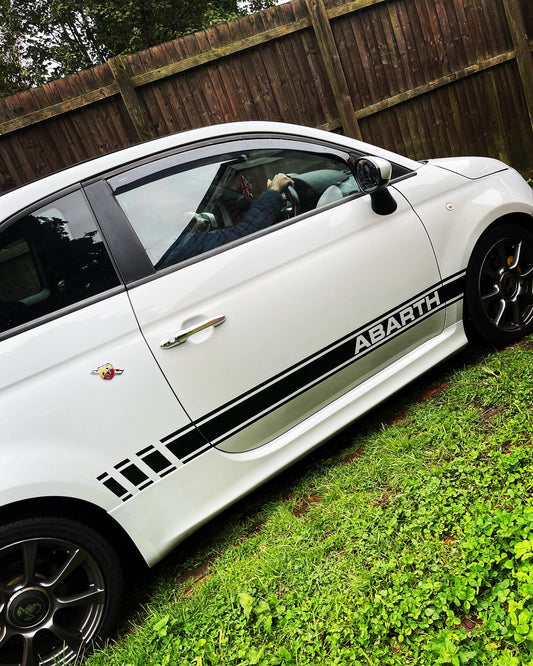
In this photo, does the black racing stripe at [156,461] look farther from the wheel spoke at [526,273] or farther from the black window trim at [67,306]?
the wheel spoke at [526,273]

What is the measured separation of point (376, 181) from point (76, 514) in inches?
78.6

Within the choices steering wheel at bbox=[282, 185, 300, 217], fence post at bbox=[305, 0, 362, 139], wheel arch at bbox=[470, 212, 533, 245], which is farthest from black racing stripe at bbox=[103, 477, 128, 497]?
fence post at bbox=[305, 0, 362, 139]

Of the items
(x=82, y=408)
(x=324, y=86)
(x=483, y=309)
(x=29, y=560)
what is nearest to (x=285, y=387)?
(x=82, y=408)

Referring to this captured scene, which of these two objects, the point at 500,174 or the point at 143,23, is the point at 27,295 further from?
the point at 143,23

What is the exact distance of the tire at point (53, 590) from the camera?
1.82m

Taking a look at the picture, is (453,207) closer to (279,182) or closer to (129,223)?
(279,182)

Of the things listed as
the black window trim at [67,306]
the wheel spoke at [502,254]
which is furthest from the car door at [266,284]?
the wheel spoke at [502,254]

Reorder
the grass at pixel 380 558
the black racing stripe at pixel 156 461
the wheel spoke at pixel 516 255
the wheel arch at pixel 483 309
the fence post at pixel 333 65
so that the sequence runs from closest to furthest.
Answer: the grass at pixel 380 558
the black racing stripe at pixel 156 461
the wheel arch at pixel 483 309
the wheel spoke at pixel 516 255
the fence post at pixel 333 65

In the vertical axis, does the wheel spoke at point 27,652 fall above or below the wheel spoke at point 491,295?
below

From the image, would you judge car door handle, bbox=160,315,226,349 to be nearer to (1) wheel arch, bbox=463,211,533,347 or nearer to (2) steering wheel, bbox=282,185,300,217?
(2) steering wheel, bbox=282,185,300,217

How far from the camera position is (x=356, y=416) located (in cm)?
253

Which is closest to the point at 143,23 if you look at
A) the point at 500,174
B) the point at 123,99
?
the point at 123,99

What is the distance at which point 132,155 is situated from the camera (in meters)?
2.24

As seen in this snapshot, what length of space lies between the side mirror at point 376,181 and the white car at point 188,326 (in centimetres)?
1
